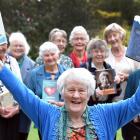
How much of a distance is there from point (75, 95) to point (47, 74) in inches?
108

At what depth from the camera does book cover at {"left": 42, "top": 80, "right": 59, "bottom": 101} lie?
22.9 ft

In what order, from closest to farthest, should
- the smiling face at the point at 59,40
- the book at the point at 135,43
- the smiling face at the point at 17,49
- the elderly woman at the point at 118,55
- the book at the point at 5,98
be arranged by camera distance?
1. the book at the point at 135,43
2. the book at the point at 5,98
3. the elderly woman at the point at 118,55
4. the smiling face at the point at 17,49
5. the smiling face at the point at 59,40

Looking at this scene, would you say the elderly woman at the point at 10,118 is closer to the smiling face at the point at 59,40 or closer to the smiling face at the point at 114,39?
the smiling face at the point at 59,40

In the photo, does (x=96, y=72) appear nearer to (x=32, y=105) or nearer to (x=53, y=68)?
(x=53, y=68)

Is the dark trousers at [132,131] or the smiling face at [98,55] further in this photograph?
the smiling face at [98,55]

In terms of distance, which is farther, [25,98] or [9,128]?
[9,128]

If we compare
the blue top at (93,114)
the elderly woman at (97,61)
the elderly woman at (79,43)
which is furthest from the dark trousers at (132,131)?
the blue top at (93,114)

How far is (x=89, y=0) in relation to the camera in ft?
95.6

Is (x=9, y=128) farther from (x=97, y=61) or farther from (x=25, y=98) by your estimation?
(x=25, y=98)

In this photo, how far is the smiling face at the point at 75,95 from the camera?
174 inches

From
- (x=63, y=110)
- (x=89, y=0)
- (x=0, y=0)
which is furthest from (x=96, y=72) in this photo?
(x=89, y=0)

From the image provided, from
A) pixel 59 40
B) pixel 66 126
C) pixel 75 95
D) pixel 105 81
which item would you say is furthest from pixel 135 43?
pixel 59 40

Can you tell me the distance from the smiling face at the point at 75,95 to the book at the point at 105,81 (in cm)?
264

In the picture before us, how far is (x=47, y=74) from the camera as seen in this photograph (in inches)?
281
